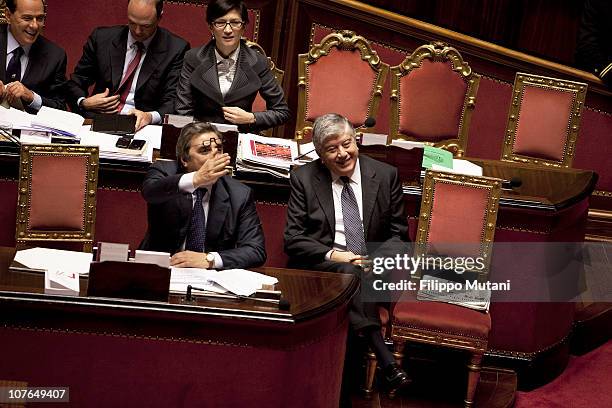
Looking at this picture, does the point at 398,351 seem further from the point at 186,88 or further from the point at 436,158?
the point at 186,88

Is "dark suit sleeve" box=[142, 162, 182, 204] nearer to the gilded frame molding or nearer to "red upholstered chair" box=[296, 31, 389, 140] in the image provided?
the gilded frame molding

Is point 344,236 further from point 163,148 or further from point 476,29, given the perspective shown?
point 476,29

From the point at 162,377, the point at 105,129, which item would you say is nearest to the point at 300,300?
the point at 162,377

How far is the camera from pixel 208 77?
536cm

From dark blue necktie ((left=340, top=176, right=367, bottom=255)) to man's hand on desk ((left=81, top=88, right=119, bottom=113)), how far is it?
1.38 meters

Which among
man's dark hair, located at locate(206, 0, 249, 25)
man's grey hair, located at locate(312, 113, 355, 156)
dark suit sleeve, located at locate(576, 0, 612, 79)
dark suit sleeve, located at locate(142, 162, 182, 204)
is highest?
dark suit sleeve, located at locate(576, 0, 612, 79)

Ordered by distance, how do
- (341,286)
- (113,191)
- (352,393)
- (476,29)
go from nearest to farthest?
1. (341,286)
2. (352,393)
3. (113,191)
4. (476,29)

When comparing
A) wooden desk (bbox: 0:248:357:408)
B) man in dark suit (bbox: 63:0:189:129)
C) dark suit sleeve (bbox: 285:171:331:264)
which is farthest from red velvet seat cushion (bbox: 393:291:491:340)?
man in dark suit (bbox: 63:0:189:129)

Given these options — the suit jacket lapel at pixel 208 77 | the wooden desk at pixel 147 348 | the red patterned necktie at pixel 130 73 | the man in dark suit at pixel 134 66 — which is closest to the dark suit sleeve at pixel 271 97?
the suit jacket lapel at pixel 208 77

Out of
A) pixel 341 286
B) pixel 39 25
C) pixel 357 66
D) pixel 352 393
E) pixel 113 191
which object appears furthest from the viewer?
pixel 357 66

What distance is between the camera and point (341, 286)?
3.96 metres

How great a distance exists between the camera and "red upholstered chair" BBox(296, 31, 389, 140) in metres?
5.84

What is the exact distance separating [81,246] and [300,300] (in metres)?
1.29

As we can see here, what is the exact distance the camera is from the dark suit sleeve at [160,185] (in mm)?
4273
